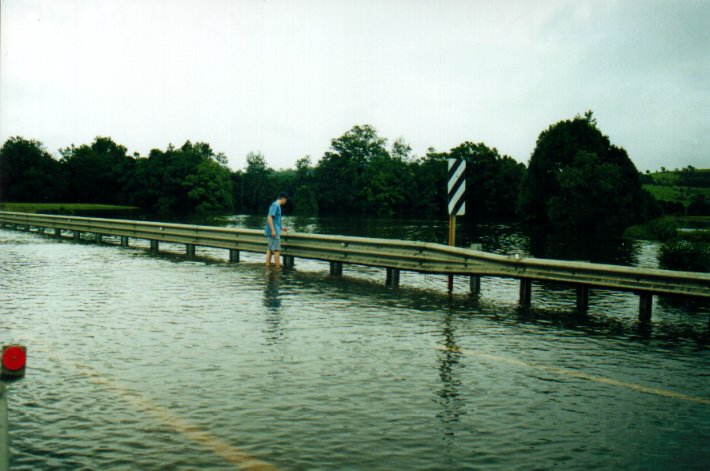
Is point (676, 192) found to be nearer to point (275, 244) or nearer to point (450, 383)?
point (275, 244)

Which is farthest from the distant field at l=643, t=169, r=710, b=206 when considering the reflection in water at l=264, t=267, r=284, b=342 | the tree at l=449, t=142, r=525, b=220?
the reflection in water at l=264, t=267, r=284, b=342

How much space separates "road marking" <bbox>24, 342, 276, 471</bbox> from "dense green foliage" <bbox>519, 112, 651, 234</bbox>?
63.4 m

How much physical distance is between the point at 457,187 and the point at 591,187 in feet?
183

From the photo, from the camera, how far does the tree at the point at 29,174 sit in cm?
14450

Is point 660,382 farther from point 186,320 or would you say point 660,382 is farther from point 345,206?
point 345,206

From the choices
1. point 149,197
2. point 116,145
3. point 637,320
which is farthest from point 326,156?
point 637,320

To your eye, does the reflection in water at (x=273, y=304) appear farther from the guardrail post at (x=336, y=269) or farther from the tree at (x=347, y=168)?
the tree at (x=347, y=168)

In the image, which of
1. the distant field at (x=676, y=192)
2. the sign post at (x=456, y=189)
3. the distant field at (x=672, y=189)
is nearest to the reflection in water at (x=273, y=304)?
the sign post at (x=456, y=189)

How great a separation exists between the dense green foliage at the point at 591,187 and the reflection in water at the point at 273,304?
54077 millimetres

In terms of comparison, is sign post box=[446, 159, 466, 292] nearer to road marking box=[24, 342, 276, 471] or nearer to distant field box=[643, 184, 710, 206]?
road marking box=[24, 342, 276, 471]

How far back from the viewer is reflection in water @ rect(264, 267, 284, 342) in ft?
32.5

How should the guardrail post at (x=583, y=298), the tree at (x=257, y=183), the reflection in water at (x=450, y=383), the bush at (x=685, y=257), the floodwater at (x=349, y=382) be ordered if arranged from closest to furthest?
the floodwater at (x=349, y=382) < the reflection in water at (x=450, y=383) < the guardrail post at (x=583, y=298) < the bush at (x=685, y=257) < the tree at (x=257, y=183)

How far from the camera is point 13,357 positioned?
3.60 metres

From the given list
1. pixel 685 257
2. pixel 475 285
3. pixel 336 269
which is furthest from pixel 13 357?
pixel 685 257
